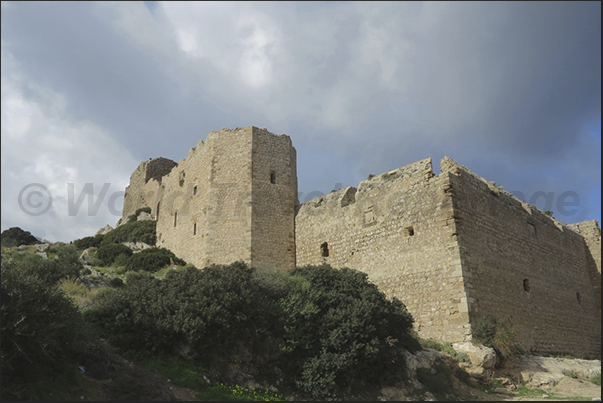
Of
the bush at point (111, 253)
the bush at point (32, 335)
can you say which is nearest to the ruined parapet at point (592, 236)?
the bush at point (32, 335)

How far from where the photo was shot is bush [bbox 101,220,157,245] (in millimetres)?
24953

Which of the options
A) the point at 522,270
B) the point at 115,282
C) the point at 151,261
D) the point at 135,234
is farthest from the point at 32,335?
the point at 135,234

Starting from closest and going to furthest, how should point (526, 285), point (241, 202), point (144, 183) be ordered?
point (526, 285)
point (241, 202)
point (144, 183)

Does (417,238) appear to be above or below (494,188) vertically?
below

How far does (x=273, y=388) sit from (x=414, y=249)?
657cm

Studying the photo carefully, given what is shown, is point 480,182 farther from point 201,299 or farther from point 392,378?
point 201,299

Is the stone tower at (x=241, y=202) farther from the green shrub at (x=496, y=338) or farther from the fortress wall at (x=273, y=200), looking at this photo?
the green shrub at (x=496, y=338)

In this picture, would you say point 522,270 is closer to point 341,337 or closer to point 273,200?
point 341,337

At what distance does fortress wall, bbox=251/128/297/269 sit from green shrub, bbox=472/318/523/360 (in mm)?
7800

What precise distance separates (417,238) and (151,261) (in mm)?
11503

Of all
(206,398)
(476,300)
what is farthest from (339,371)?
(476,300)

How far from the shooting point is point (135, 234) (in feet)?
84.9

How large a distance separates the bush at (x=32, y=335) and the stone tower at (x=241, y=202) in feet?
31.6

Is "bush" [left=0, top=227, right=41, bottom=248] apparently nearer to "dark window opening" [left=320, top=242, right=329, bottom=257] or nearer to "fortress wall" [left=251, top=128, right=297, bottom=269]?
"fortress wall" [left=251, top=128, right=297, bottom=269]
